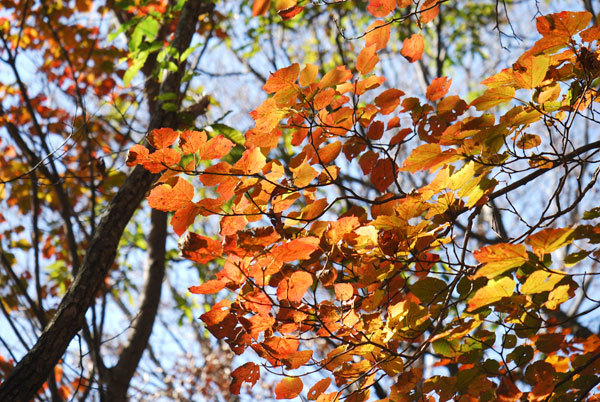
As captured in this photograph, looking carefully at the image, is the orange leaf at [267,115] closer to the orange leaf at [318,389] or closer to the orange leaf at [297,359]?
the orange leaf at [297,359]

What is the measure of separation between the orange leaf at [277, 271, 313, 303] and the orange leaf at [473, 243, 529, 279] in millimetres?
398

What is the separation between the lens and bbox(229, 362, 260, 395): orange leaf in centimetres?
132

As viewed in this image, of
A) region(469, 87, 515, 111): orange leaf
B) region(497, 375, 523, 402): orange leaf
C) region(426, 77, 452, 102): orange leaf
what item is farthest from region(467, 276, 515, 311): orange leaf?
region(426, 77, 452, 102): orange leaf

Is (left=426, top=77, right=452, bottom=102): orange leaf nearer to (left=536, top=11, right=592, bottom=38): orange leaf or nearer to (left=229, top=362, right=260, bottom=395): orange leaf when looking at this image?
(left=536, top=11, right=592, bottom=38): orange leaf

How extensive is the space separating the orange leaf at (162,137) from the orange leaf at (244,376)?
1.99 ft

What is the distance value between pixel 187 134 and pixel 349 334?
0.63 meters

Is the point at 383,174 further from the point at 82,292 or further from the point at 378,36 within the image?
the point at 82,292

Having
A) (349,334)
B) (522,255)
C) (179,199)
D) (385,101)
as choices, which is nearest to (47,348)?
(179,199)

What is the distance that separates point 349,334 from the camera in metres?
1.28

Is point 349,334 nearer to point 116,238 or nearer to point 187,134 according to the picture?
point 187,134

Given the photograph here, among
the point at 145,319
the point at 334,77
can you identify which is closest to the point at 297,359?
the point at 334,77

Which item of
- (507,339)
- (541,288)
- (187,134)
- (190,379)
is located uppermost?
(190,379)

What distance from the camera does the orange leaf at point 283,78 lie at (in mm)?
1170

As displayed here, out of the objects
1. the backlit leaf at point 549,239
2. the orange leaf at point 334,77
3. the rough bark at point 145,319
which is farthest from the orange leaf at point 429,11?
the rough bark at point 145,319
